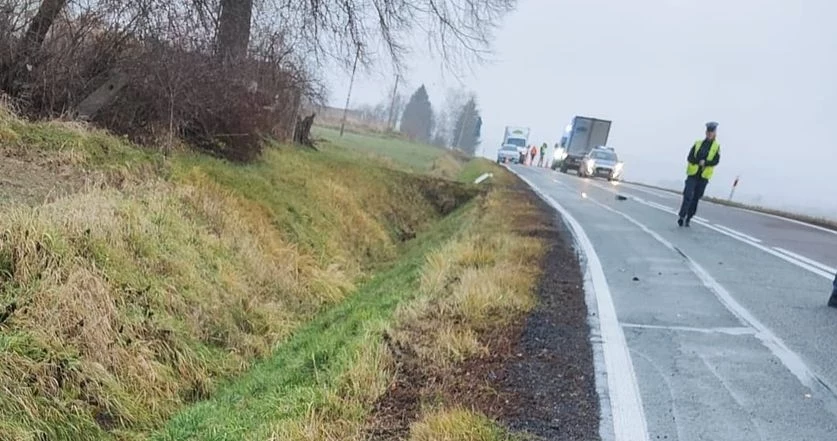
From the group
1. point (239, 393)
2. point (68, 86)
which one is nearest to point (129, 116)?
point (68, 86)

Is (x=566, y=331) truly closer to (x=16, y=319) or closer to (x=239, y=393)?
(x=239, y=393)

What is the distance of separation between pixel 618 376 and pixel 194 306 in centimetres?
367

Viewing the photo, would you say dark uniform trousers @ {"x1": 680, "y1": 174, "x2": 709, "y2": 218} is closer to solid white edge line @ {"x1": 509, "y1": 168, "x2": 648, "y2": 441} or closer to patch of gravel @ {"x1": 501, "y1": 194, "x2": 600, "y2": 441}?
solid white edge line @ {"x1": 509, "y1": 168, "x2": 648, "y2": 441}

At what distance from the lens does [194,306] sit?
17.2ft

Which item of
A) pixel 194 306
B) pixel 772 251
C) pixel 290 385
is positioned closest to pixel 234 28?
pixel 194 306

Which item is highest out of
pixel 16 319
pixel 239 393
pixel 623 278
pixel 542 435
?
pixel 623 278

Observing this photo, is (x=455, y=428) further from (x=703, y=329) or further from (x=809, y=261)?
(x=809, y=261)

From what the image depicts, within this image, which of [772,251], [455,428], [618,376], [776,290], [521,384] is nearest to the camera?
[455,428]

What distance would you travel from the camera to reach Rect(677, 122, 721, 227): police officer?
956 cm

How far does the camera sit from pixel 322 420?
3.01 m

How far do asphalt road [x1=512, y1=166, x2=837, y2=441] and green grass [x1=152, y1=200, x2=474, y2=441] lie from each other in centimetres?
160

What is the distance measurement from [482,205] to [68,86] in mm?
7794

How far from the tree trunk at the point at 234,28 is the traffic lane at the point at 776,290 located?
7.90 metres

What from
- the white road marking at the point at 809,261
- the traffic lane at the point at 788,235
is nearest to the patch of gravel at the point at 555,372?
the white road marking at the point at 809,261
